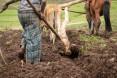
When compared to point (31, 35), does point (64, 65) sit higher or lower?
lower

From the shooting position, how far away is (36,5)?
9734mm

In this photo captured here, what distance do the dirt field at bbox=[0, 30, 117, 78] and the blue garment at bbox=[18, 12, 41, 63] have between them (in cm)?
27

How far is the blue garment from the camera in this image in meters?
9.60

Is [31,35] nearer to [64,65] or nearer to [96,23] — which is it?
[64,65]

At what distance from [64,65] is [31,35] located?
3.62ft

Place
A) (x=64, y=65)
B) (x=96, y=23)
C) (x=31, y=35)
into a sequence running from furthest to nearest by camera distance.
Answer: (x=96, y=23), (x=31, y=35), (x=64, y=65)

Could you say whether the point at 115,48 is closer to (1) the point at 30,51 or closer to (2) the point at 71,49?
(2) the point at 71,49

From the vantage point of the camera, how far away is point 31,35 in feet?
31.6

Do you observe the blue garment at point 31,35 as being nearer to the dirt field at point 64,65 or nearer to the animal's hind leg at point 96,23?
the dirt field at point 64,65

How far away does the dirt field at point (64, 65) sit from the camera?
8.61 metres

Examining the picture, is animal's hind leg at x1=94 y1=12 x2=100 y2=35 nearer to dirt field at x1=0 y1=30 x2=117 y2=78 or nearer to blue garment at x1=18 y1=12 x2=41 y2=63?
dirt field at x1=0 y1=30 x2=117 y2=78

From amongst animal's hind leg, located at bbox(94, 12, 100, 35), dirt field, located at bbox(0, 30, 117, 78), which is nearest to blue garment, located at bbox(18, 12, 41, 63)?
dirt field, located at bbox(0, 30, 117, 78)

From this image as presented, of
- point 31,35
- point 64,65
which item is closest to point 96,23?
point 31,35

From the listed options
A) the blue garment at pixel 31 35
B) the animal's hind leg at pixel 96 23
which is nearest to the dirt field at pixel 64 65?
the blue garment at pixel 31 35
